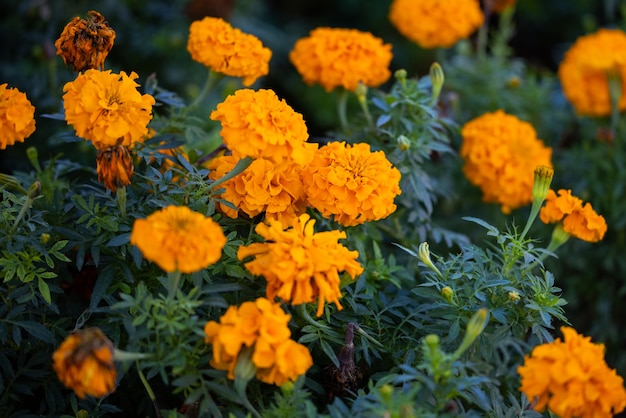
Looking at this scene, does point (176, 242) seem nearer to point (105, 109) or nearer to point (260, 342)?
point (260, 342)

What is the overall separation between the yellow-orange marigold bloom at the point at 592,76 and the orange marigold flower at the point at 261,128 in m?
1.45

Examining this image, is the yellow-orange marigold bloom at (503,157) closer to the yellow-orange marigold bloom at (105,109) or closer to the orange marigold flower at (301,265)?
the orange marigold flower at (301,265)

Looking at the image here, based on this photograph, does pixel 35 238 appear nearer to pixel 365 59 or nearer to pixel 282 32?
pixel 365 59

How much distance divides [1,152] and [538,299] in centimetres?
184

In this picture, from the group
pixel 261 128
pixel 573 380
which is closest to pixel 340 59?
pixel 261 128

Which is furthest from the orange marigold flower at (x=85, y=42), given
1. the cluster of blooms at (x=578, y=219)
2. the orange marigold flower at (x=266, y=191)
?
the cluster of blooms at (x=578, y=219)

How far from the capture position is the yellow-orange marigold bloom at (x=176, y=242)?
1.09 metres

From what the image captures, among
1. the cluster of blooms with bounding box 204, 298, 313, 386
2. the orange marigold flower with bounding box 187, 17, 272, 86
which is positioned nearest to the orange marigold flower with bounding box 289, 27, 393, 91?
the orange marigold flower with bounding box 187, 17, 272, 86

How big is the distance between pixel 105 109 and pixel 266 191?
352mm

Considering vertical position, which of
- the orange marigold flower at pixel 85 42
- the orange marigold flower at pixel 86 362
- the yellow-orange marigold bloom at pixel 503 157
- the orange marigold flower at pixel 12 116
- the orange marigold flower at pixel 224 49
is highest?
the orange marigold flower at pixel 85 42

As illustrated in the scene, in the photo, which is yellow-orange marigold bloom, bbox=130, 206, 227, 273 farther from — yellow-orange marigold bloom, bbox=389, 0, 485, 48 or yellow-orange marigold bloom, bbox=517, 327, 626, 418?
yellow-orange marigold bloom, bbox=389, 0, 485, 48

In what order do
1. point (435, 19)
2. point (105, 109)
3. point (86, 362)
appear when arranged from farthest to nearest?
1. point (435, 19)
2. point (105, 109)
3. point (86, 362)

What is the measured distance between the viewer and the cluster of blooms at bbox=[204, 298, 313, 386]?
1.15 m

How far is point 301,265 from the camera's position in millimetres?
1201
